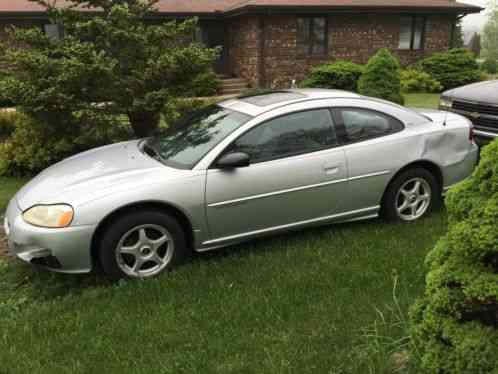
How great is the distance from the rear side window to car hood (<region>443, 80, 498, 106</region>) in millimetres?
2394

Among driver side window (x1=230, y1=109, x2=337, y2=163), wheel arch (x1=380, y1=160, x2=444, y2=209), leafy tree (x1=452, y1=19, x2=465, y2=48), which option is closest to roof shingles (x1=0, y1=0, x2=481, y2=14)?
leafy tree (x1=452, y1=19, x2=465, y2=48)

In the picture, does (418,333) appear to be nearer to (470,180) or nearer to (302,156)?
(470,180)

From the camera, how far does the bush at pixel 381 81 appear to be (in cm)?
1166

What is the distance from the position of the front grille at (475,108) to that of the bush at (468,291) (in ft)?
16.2

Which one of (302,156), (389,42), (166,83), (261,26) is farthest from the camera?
(389,42)

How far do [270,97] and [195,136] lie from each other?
3.00 ft

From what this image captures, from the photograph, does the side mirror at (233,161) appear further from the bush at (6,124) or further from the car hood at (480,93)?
the bush at (6,124)

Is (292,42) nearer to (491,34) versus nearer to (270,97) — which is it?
(270,97)


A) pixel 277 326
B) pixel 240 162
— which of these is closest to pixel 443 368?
pixel 277 326

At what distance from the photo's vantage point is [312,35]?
59.2ft

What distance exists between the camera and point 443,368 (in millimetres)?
2148

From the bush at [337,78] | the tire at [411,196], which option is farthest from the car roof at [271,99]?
the bush at [337,78]

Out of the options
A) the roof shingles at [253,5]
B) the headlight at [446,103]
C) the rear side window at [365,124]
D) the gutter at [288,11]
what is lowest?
the headlight at [446,103]

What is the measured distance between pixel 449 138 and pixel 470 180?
311 cm
